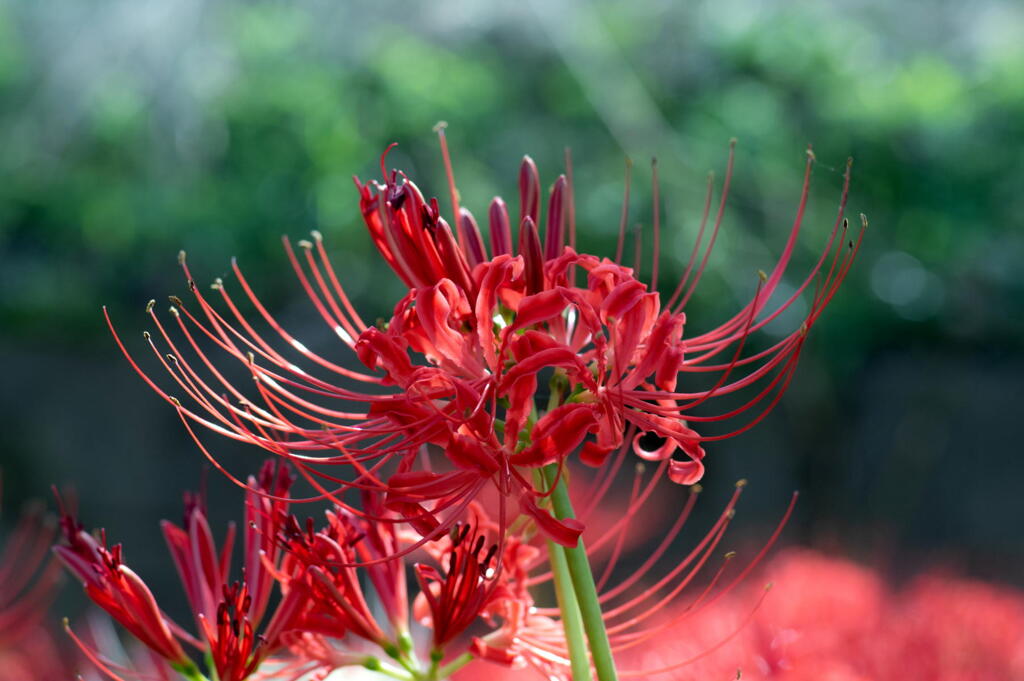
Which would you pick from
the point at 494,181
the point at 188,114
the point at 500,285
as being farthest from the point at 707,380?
the point at 500,285

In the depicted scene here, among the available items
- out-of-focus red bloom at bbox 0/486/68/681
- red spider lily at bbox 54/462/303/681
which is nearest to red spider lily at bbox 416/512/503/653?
red spider lily at bbox 54/462/303/681

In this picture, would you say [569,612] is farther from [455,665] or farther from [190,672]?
[190,672]

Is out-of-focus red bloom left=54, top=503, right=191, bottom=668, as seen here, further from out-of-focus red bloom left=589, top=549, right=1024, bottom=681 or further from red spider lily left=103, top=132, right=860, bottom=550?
out-of-focus red bloom left=589, top=549, right=1024, bottom=681

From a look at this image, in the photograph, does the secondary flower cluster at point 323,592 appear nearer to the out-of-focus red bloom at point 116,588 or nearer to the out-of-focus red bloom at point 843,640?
the out-of-focus red bloom at point 116,588

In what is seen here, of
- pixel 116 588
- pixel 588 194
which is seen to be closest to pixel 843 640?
pixel 116 588

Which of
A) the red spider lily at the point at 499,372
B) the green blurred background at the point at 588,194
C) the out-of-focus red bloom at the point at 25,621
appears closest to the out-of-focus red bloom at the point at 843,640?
the red spider lily at the point at 499,372

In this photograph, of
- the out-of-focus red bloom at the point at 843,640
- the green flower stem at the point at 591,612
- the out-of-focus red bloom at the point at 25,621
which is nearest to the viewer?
the green flower stem at the point at 591,612
